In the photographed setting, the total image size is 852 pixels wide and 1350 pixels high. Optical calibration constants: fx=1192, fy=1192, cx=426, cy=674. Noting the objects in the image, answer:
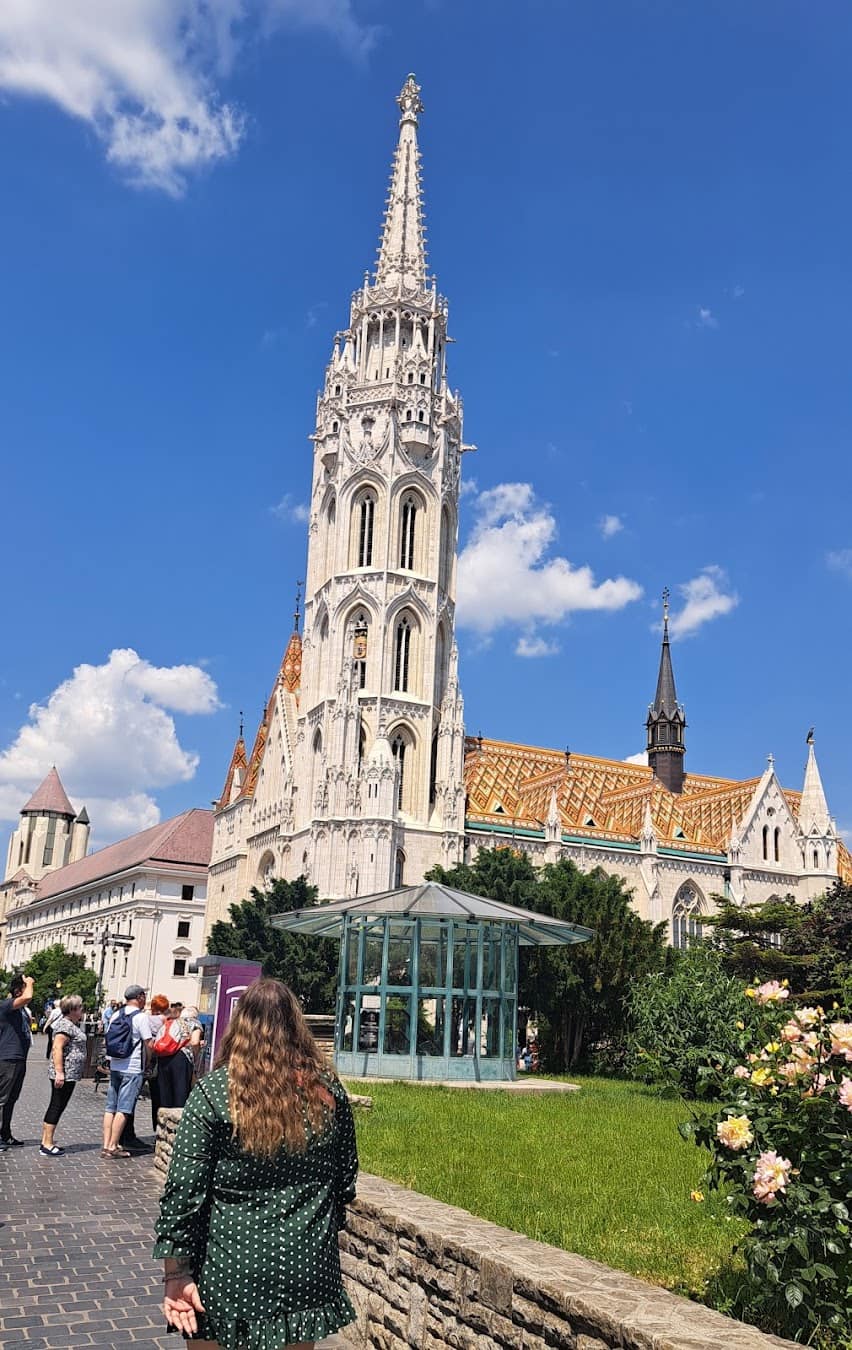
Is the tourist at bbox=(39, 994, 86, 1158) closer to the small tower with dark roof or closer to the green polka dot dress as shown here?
the green polka dot dress

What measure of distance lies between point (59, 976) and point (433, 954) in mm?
59639

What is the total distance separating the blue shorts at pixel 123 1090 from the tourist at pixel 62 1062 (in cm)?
45

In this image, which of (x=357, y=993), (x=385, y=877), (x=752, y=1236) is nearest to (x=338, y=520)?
(x=385, y=877)

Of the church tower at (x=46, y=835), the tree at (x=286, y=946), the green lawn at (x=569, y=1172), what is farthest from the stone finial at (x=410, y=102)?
the church tower at (x=46, y=835)

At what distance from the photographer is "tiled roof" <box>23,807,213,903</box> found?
8025 cm

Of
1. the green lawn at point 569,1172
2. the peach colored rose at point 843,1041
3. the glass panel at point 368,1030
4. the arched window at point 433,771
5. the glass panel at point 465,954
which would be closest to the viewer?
the peach colored rose at point 843,1041

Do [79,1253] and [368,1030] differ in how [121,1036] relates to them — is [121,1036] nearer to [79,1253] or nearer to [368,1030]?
[79,1253]

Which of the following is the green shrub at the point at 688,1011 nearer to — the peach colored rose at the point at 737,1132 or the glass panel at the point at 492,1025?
the glass panel at the point at 492,1025

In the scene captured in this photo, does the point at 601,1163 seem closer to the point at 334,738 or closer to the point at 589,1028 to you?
the point at 589,1028

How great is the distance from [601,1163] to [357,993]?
414 inches

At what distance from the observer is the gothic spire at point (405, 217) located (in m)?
61.6

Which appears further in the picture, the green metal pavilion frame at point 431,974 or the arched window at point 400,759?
the arched window at point 400,759

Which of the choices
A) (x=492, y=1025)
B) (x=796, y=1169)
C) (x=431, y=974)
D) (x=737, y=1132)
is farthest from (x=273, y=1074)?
(x=492, y=1025)

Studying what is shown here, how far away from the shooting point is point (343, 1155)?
4.22m
